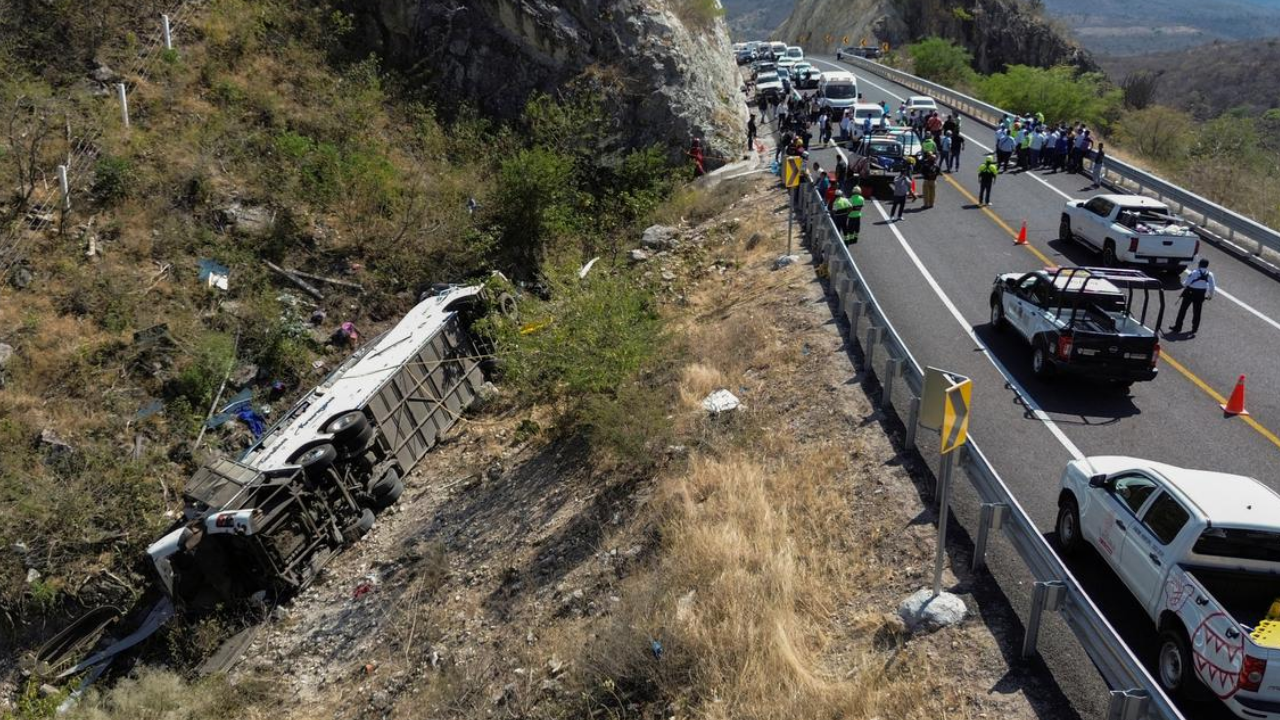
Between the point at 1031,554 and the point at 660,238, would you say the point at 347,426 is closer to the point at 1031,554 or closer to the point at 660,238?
the point at 1031,554

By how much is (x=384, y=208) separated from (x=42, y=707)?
579 inches

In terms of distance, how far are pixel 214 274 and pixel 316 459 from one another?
8308 millimetres

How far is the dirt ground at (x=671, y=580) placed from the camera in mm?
7891

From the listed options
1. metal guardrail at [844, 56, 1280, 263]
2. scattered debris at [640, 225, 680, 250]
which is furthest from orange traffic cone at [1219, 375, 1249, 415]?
scattered debris at [640, 225, 680, 250]

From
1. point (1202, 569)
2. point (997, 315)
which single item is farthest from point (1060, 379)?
point (1202, 569)

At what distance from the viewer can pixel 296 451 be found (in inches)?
556

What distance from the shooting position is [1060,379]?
13.7 meters

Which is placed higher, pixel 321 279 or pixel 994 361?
Result: pixel 321 279

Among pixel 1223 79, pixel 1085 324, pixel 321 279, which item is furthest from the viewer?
pixel 1223 79

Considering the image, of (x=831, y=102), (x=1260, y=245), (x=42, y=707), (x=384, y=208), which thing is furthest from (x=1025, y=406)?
(x=831, y=102)

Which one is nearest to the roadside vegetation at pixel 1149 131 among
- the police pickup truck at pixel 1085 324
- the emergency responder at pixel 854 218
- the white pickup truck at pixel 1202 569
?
the emergency responder at pixel 854 218

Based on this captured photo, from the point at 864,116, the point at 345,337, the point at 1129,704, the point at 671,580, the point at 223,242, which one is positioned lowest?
the point at 345,337

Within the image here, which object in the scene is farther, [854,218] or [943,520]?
[854,218]

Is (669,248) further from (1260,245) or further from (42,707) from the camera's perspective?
(42,707)
